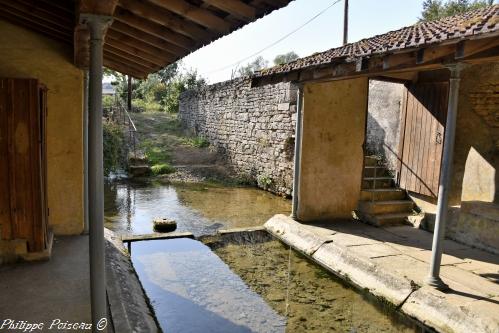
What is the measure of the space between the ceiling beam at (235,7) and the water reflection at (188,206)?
5.18m

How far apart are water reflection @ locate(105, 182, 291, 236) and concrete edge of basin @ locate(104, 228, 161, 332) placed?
7.79 ft

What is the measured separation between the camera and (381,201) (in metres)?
8.02

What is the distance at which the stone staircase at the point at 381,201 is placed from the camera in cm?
764

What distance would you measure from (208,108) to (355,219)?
10.3 metres

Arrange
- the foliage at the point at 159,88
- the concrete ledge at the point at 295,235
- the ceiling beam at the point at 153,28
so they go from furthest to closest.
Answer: the foliage at the point at 159,88 < the concrete ledge at the point at 295,235 < the ceiling beam at the point at 153,28

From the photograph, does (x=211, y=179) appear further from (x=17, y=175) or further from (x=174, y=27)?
(x=174, y=27)

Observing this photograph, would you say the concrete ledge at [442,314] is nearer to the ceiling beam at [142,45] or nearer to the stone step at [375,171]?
the ceiling beam at [142,45]

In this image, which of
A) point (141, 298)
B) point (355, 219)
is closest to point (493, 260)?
point (355, 219)

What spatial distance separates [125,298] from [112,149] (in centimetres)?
998

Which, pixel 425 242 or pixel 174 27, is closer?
pixel 174 27

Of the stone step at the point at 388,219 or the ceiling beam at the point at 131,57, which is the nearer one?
the ceiling beam at the point at 131,57

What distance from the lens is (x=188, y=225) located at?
26.2ft

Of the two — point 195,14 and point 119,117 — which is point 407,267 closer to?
point 195,14

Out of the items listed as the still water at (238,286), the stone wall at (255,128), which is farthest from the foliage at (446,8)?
the still water at (238,286)
